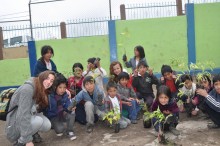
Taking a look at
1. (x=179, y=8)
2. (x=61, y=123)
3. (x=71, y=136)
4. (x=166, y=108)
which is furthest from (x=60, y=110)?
(x=179, y=8)

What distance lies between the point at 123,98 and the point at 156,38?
4.72m

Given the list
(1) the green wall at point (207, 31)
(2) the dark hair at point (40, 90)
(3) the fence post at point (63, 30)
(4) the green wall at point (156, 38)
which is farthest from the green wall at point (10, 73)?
(2) the dark hair at point (40, 90)

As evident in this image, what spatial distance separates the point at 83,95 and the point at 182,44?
5313 millimetres

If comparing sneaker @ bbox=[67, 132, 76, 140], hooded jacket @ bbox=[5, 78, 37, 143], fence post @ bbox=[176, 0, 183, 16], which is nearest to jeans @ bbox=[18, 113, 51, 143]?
hooded jacket @ bbox=[5, 78, 37, 143]

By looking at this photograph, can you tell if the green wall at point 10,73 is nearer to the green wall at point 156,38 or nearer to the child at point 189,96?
the green wall at point 156,38

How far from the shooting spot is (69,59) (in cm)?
970

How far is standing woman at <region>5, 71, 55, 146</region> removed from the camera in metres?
3.71

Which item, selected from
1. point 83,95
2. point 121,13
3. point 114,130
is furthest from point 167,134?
point 121,13

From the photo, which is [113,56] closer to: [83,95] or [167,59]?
[167,59]

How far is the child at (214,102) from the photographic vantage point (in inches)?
165

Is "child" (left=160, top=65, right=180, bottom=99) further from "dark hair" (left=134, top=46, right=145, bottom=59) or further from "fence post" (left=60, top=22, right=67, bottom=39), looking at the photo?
"fence post" (left=60, top=22, right=67, bottom=39)

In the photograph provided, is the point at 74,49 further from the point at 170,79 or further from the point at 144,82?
the point at 170,79

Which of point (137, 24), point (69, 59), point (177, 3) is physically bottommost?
point (69, 59)

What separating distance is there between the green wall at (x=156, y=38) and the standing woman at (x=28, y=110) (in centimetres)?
560
